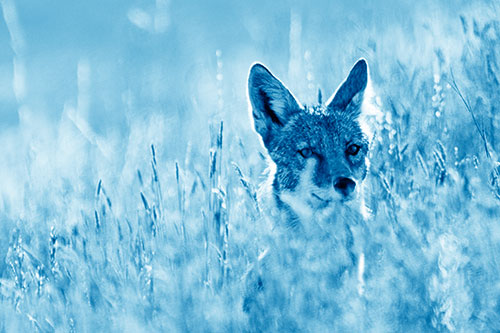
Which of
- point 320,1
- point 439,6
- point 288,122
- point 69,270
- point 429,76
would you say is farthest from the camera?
point 320,1

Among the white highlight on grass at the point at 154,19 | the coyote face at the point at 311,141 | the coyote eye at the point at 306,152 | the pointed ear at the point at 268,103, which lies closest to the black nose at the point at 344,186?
the coyote face at the point at 311,141

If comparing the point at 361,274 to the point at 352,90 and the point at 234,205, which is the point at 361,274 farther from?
the point at 352,90

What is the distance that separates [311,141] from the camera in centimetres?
448

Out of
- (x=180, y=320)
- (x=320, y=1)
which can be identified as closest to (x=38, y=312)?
(x=180, y=320)

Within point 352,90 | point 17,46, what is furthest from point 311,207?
point 17,46

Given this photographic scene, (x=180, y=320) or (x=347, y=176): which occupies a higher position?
(x=347, y=176)

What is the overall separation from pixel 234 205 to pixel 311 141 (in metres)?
0.66

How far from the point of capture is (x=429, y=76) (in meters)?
5.75

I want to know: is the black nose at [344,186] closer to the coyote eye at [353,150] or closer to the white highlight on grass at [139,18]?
the coyote eye at [353,150]

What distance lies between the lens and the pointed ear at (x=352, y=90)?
4.69m

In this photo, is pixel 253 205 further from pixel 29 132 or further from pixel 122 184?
pixel 29 132

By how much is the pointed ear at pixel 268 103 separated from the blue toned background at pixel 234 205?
261mm

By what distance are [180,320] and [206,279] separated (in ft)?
1.27

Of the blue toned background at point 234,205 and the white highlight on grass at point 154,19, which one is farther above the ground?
the white highlight on grass at point 154,19
